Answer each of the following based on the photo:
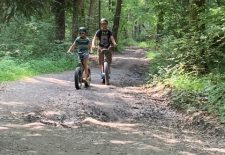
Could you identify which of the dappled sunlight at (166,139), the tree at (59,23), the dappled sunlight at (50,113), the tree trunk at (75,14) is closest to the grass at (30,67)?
the tree trunk at (75,14)

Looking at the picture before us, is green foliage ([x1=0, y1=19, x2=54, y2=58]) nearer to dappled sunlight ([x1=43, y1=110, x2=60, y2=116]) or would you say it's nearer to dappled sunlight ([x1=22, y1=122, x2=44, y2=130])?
dappled sunlight ([x1=43, y1=110, x2=60, y2=116])

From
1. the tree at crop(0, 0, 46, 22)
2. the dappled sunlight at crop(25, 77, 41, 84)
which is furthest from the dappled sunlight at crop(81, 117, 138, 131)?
the dappled sunlight at crop(25, 77, 41, 84)

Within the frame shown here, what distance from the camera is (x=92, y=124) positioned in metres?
9.19

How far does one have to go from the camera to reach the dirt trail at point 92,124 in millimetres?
7406

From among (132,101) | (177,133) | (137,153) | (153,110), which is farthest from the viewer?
(132,101)

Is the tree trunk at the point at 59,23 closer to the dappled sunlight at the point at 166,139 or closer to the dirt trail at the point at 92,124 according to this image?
the dirt trail at the point at 92,124

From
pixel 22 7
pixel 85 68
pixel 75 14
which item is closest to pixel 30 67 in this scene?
pixel 85 68

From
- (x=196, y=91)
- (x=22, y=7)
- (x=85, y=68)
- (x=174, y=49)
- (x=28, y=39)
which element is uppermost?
(x=22, y=7)

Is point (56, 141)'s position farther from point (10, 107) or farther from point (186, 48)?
point (186, 48)

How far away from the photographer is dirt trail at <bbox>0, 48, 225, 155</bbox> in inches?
292

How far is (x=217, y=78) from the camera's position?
11.6 metres

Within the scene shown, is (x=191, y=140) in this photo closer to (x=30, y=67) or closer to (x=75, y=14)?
(x=30, y=67)

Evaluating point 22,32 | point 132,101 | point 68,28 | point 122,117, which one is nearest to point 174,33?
point 132,101

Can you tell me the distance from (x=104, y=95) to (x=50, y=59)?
10516 mm
